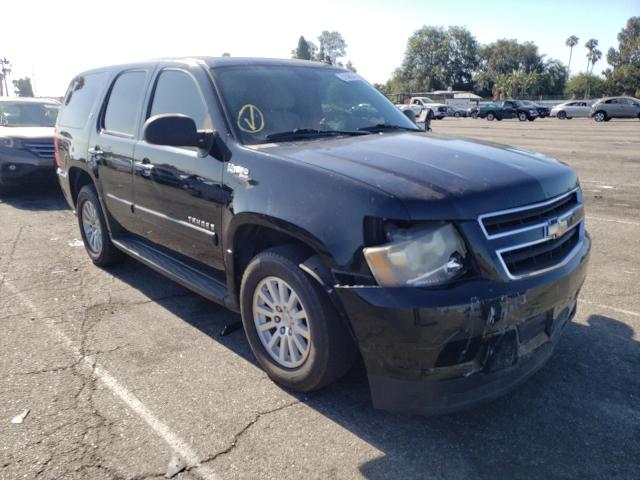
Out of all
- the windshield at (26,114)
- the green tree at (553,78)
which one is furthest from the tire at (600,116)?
the green tree at (553,78)

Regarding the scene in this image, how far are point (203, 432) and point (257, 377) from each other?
0.62 m

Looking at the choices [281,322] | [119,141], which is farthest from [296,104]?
[119,141]

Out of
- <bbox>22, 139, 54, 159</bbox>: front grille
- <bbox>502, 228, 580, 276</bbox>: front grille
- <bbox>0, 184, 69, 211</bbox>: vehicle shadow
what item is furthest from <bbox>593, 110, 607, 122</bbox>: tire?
<bbox>502, 228, 580, 276</bbox>: front grille

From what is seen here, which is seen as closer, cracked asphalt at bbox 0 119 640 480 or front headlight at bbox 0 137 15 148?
cracked asphalt at bbox 0 119 640 480

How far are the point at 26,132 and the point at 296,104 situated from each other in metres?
7.98

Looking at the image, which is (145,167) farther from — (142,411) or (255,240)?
(142,411)

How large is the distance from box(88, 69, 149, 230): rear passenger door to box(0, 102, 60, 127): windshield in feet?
22.2

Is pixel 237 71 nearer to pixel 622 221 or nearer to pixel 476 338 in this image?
pixel 476 338

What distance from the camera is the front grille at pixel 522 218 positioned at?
8.61 feet

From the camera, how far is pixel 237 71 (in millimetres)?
3936

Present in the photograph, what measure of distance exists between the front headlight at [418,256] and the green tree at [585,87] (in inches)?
3950

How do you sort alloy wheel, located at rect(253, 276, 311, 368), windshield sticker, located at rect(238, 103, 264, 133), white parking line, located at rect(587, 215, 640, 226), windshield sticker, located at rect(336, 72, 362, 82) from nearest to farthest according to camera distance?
alloy wheel, located at rect(253, 276, 311, 368), windshield sticker, located at rect(238, 103, 264, 133), windshield sticker, located at rect(336, 72, 362, 82), white parking line, located at rect(587, 215, 640, 226)

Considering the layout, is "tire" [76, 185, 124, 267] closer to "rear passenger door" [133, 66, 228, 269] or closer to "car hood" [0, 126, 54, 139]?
"rear passenger door" [133, 66, 228, 269]

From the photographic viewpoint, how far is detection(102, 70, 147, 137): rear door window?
15.1 ft
